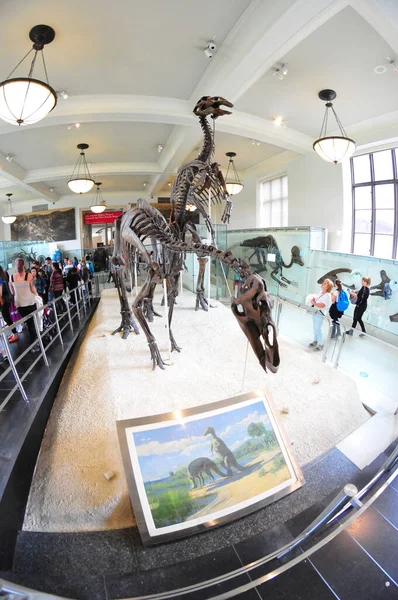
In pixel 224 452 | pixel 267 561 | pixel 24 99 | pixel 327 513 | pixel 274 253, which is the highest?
pixel 24 99

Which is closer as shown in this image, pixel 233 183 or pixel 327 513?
pixel 327 513

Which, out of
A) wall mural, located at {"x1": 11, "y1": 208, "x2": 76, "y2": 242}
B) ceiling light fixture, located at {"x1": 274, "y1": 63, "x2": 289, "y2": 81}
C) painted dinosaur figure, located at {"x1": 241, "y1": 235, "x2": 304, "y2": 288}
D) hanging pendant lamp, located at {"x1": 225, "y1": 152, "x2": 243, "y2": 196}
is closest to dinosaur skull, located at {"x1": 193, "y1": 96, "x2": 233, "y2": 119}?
ceiling light fixture, located at {"x1": 274, "y1": 63, "x2": 289, "y2": 81}

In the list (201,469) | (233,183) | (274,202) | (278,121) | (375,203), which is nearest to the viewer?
(201,469)

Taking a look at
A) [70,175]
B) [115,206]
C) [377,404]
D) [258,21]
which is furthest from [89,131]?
[115,206]

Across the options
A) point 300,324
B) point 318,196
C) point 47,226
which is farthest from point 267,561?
point 47,226

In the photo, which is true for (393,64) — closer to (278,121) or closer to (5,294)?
(278,121)

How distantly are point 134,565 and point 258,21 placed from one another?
5.19 m

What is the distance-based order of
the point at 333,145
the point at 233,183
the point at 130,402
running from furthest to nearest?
the point at 233,183 → the point at 333,145 → the point at 130,402

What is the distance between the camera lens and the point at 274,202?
1214 centimetres

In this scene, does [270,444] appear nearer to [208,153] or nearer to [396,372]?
[396,372]

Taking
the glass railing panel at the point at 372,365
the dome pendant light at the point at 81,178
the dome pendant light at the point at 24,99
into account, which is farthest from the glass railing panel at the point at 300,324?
the dome pendant light at the point at 81,178

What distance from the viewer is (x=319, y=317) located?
3959 millimetres

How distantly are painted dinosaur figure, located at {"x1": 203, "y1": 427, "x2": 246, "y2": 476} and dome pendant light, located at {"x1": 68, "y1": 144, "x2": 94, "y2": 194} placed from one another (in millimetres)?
7013

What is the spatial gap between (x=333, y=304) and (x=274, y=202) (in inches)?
330
